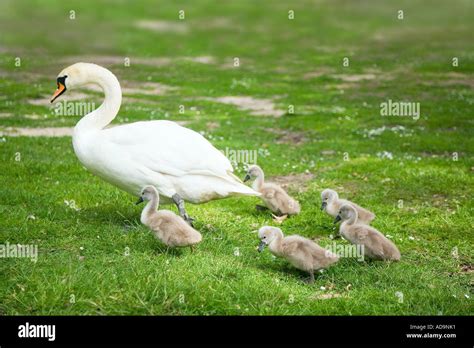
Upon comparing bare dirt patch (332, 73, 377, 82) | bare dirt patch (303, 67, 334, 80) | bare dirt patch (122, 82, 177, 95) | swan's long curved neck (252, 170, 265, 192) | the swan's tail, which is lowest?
swan's long curved neck (252, 170, 265, 192)

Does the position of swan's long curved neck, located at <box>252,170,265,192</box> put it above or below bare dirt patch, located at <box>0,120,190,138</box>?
below

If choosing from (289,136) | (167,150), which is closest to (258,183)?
(167,150)

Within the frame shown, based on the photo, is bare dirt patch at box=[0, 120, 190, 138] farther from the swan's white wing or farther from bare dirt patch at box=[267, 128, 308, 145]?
the swan's white wing

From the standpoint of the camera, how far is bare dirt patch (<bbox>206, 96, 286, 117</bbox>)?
20969 mm

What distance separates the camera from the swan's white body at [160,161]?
29.6ft

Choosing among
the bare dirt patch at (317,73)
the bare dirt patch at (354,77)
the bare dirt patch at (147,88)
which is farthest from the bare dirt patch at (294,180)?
the bare dirt patch at (317,73)

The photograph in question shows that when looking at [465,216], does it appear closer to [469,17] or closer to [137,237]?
[137,237]

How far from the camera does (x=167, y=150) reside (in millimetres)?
9102

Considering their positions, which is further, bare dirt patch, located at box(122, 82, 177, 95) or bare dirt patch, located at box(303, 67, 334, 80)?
bare dirt patch, located at box(303, 67, 334, 80)

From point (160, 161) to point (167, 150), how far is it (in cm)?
19

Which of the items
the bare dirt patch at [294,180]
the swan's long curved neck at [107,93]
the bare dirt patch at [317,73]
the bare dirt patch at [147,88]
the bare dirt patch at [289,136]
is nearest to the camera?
the swan's long curved neck at [107,93]

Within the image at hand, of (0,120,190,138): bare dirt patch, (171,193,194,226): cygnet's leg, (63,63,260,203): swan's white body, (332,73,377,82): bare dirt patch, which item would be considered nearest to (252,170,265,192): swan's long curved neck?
(63,63,260,203): swan's white body

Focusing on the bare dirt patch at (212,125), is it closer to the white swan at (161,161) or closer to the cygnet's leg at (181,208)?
the white swan at (161,161)

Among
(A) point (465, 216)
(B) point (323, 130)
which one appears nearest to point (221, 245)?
(A) point (465, 216)
